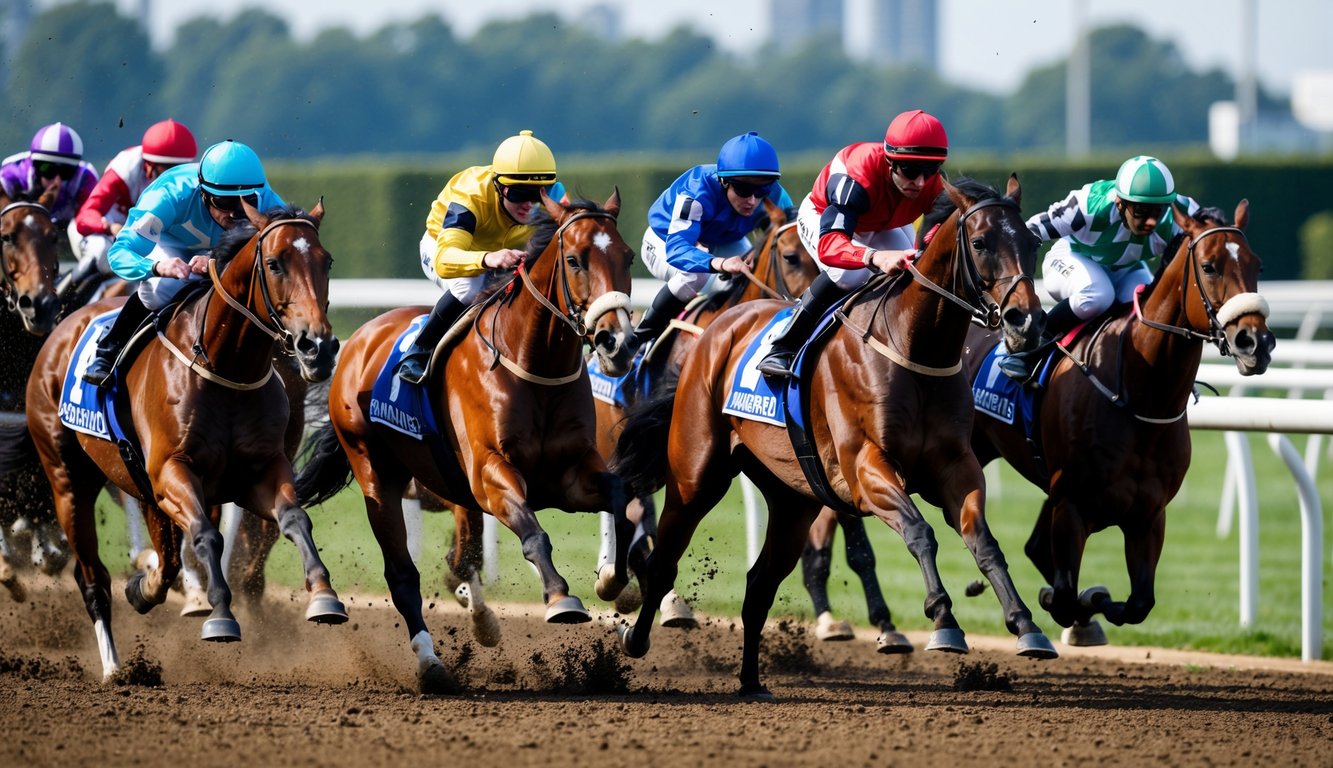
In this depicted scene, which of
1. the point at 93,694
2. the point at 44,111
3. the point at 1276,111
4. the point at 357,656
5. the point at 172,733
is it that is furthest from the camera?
the point at 1276,111

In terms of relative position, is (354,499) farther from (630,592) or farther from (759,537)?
(630,592)

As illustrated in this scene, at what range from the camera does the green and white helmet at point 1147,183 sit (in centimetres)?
644

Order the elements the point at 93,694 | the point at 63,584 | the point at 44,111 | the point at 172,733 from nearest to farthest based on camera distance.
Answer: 1. the point at 172,733
2. the point at 93,694
3. the point at 63,584
4. the point at 44,111

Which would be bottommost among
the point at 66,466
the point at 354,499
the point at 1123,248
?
the point at 354,499

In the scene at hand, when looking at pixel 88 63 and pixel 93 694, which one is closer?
pixel 93 694

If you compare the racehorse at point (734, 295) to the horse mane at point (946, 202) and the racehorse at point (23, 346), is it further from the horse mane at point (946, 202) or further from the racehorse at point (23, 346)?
the racehorse at point (23, 346)

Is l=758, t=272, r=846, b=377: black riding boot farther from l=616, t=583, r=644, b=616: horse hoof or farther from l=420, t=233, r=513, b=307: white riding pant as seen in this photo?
l=616, t=583, r=644, b=616: horse hoof

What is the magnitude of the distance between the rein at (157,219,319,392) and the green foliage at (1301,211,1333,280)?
17352 mm

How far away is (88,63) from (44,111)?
27.8ft

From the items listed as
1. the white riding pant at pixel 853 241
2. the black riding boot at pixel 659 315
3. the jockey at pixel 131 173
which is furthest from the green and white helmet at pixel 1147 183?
the jockey at pixel 131 173

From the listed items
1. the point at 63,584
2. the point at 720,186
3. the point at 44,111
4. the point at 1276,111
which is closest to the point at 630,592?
the point at 720,186

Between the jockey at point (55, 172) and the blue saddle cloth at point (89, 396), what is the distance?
1824 millimetres

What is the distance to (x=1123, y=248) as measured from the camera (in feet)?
22.5

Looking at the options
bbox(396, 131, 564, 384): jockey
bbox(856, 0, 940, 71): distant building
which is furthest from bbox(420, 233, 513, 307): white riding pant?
bbox(856, 0, 940, 71): distant building
